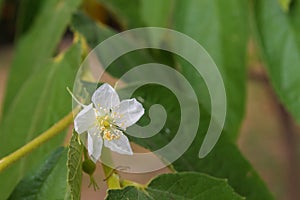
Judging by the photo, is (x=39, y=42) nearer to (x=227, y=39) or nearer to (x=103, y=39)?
(x=103, y=39)

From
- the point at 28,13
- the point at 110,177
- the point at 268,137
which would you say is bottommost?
the point at 268,137

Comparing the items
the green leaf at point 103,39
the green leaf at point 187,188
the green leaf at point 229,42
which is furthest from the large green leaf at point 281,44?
the green leaf at point 187,188

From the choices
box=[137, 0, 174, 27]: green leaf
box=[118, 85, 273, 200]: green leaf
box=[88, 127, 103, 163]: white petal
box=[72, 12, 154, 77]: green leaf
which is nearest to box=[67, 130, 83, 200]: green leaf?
box=[88, 127, 103, 163]: white petal

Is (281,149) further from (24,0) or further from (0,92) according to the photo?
(24,0)

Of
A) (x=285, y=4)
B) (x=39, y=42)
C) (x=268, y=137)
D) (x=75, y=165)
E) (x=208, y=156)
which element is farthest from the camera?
(x=268, y=137)

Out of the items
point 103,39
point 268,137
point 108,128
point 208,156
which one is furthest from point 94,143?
point 268,137

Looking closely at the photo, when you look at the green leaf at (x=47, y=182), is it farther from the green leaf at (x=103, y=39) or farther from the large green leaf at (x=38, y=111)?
the green leaf at (x=103, y=39)

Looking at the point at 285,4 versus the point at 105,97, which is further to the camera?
the point at 285,4
